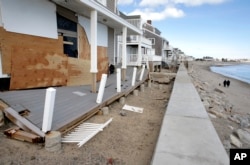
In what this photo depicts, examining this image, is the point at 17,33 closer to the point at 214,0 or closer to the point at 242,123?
the point at 242,123

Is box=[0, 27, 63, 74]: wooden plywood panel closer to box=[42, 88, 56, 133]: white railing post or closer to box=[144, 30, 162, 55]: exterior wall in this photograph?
box=[42, 88, 56, 133]: white railing post

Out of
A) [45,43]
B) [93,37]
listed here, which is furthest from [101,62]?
[45,43]

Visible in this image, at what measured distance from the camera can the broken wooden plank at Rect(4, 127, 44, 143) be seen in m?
3.55

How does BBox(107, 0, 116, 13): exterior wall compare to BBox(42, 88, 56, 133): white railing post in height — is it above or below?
above

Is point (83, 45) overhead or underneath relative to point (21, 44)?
overhead

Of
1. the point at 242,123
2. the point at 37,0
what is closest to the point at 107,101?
the point at 37,0

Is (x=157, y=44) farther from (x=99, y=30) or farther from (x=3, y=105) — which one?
(x=3, y=105)

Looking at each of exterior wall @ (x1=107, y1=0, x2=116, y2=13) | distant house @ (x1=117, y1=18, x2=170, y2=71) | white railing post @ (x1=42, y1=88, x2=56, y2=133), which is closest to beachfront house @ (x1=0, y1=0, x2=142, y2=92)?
white railing post @ (x1=42, y1=88, x2=56, y2=133)

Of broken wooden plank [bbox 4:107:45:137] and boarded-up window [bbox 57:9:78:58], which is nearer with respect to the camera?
broken wooden plank [bbox 4:107:45:137]

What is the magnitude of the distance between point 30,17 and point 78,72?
277 cm

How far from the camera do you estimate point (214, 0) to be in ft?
77.2

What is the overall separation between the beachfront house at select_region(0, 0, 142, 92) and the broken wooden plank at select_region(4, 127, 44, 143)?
7.02ft

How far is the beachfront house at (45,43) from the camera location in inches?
221

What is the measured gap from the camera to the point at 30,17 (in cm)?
648
